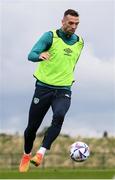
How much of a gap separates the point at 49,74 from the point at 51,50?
58 centimetres

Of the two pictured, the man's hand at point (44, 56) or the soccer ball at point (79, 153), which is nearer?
the man's hand at point (44, 56)

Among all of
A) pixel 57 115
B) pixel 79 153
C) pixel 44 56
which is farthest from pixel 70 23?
pixel 79 153

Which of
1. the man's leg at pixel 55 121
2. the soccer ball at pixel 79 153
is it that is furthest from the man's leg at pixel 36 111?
the soccer ball at pixel 79 153

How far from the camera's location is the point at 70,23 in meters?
17.9

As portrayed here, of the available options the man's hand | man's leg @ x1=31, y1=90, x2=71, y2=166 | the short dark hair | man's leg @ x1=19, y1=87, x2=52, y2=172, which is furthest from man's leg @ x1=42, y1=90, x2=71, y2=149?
the short dark hair

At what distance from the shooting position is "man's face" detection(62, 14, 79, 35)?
1788 cm

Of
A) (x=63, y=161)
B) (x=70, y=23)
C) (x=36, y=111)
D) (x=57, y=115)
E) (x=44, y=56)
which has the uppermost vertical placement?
(x=70, y=23)

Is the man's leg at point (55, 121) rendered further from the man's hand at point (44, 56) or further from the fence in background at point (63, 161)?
the fence in background at point (63, 161)

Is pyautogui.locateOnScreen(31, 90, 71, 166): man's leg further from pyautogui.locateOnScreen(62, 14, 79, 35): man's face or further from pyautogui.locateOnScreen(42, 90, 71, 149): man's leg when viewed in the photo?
pyautogui.locateOnScreen(62, 14, 79, 35): man's face

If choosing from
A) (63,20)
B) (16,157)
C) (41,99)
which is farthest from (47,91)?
(16,157)

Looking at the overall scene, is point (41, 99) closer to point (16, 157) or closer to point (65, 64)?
point (65, 64)

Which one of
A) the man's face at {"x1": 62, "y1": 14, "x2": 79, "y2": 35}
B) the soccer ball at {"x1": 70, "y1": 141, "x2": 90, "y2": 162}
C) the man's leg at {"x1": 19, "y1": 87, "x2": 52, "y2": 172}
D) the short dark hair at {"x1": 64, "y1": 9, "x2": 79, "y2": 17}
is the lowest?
the soccer ball at {"x1": 70, "y1": 141, "x2": 90, "y2": 162}

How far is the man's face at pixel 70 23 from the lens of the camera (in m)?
17.9

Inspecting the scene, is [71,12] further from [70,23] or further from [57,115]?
[57,115]
